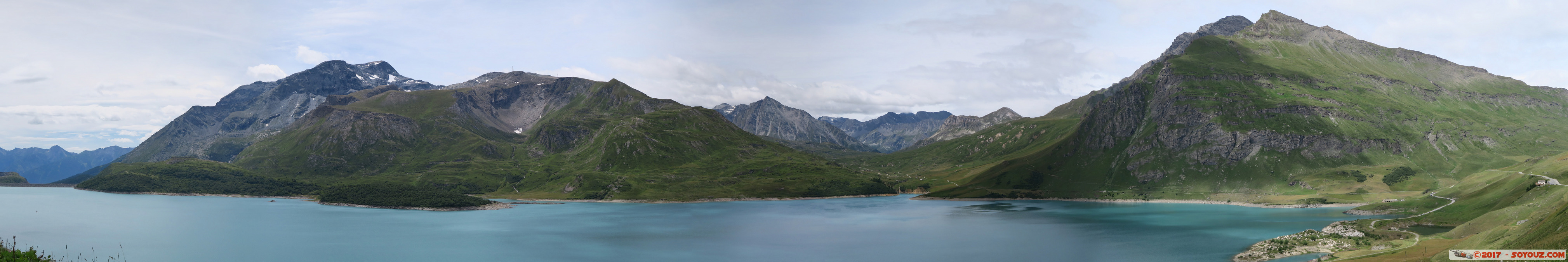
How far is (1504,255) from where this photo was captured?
6091 cm

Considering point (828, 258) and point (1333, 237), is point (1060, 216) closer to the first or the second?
point (1333, 237)

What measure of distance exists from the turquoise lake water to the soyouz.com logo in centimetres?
2420

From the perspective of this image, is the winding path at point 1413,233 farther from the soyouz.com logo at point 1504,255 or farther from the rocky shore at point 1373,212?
the soyouz.com logo at point 1504,255

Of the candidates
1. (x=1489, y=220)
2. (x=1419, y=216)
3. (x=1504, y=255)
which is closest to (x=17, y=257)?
(x=1504, y=255)

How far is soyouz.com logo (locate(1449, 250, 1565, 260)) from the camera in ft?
176

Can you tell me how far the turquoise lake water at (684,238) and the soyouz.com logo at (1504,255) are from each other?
2420 cm

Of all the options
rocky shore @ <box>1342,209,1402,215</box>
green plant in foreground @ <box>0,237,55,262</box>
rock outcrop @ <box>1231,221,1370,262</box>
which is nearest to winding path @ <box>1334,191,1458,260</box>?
rock outcrop @ <box>1231,221,1370,262</box>

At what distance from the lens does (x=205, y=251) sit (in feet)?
417

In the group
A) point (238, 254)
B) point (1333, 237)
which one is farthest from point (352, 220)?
point (1333, 237)

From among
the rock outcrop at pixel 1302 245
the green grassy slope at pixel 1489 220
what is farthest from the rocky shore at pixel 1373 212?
the rock outcrop at pixel 1302 245

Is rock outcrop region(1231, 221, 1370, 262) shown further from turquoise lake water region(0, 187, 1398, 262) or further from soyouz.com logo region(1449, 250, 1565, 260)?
soyouz.com logo region(1449, 250, 1565, 260)

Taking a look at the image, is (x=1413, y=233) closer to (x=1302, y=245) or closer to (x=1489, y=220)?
(x=1489, y=220)

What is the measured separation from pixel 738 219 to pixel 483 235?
69319mm

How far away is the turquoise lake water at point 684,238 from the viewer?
11638cm
